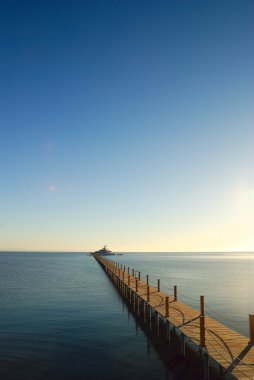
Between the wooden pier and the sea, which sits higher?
the wooden pier

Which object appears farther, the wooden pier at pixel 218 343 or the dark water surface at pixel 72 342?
the dark water surface at pixel 72 342

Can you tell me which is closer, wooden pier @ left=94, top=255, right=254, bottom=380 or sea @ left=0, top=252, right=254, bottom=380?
wooden pier @ left=94, top=255, right=254, bottom=380

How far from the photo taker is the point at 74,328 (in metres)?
24.7

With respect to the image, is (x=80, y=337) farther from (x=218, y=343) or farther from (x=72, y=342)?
(x=218, y=343)

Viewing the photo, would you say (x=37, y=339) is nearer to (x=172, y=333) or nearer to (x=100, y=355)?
(x=100, y=355)

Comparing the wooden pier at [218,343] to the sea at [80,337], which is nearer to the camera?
the wooden pier at [218,343]

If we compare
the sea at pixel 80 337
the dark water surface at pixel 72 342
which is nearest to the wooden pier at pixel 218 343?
the sea at pixel 80 337

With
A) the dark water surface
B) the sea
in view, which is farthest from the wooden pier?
the dark water surface

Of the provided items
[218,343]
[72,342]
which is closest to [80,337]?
[72,342]

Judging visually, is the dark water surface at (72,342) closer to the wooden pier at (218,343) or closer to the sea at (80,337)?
the sea at (80,337)

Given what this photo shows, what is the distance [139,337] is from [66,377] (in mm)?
8302

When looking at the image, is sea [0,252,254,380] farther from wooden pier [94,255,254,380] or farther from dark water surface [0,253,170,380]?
wooden pier [94,255,254,380]

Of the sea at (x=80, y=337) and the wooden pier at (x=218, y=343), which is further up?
the wooden pier at (x=218, y=343)

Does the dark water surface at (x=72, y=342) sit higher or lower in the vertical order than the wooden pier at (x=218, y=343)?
lower
